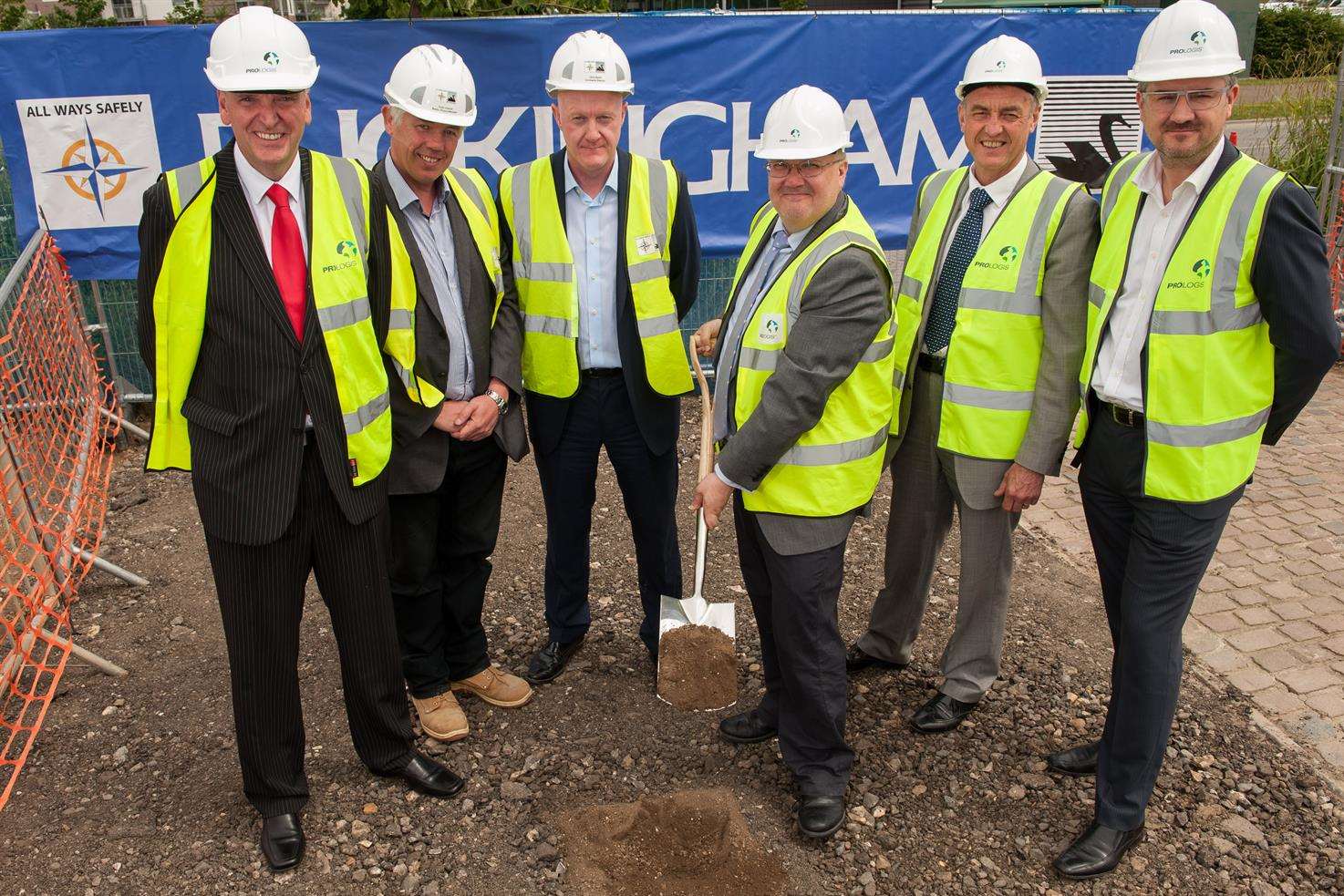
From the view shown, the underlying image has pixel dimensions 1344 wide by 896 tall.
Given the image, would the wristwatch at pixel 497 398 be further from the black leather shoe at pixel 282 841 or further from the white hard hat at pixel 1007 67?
the white hard hat at pixel 1007 67

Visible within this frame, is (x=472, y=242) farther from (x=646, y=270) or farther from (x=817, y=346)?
(x=817, y=346)

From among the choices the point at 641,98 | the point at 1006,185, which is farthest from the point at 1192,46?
the point at 641,98

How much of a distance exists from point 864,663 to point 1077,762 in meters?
0.90

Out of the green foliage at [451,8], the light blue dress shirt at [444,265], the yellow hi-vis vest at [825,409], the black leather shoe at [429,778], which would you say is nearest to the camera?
the yellow hi-vis vest at [825,409]

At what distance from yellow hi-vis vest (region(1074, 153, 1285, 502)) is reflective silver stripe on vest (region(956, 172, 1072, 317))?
268 mm

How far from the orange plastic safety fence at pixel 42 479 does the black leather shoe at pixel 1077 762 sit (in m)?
3.56

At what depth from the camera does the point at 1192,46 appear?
2834 millimetres

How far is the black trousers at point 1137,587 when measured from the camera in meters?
3.04

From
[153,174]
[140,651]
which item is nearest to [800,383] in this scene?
[140,651]

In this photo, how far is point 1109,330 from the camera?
313cm

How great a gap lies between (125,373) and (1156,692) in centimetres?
621

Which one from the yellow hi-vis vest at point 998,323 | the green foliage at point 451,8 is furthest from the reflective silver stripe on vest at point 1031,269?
the green foliage at point 451,8

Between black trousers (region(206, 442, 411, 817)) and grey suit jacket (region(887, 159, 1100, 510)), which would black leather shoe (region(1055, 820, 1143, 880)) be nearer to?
grey suit jacket (region(887, 159, 1100, 510))

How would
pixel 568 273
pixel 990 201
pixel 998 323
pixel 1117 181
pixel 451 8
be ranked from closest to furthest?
pixel 1117 181
pixel 998 323
pixel 990 201
pixel 568 273
pixel 451 8
